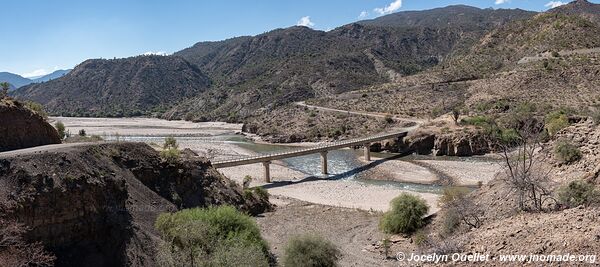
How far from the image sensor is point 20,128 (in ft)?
84.8

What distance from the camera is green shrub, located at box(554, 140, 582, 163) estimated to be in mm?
22406

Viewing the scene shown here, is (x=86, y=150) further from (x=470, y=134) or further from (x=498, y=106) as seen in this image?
(x=498, y=106)

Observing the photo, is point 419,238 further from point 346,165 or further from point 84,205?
point 346,165

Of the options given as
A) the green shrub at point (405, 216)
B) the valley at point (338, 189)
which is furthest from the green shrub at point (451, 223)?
the green shrub at point (405, 216)

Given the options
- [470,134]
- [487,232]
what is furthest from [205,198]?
[470,134]

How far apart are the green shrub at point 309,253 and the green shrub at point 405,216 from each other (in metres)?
7.19

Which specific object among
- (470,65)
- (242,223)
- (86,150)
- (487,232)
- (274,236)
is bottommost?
(274,236)

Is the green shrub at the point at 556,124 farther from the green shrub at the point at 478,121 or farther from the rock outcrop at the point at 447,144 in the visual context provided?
the green shrub at the point at 478,121

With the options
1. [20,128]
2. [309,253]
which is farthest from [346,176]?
[20,128]

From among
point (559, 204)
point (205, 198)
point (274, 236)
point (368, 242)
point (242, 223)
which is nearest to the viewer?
point (559, 204)

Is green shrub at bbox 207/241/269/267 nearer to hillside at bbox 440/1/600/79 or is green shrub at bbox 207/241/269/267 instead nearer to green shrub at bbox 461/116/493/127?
green shrub at bbox 461/116/493/127

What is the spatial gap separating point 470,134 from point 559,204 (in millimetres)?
49038

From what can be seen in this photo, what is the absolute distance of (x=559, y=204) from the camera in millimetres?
17359

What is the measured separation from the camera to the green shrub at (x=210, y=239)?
701 inches
